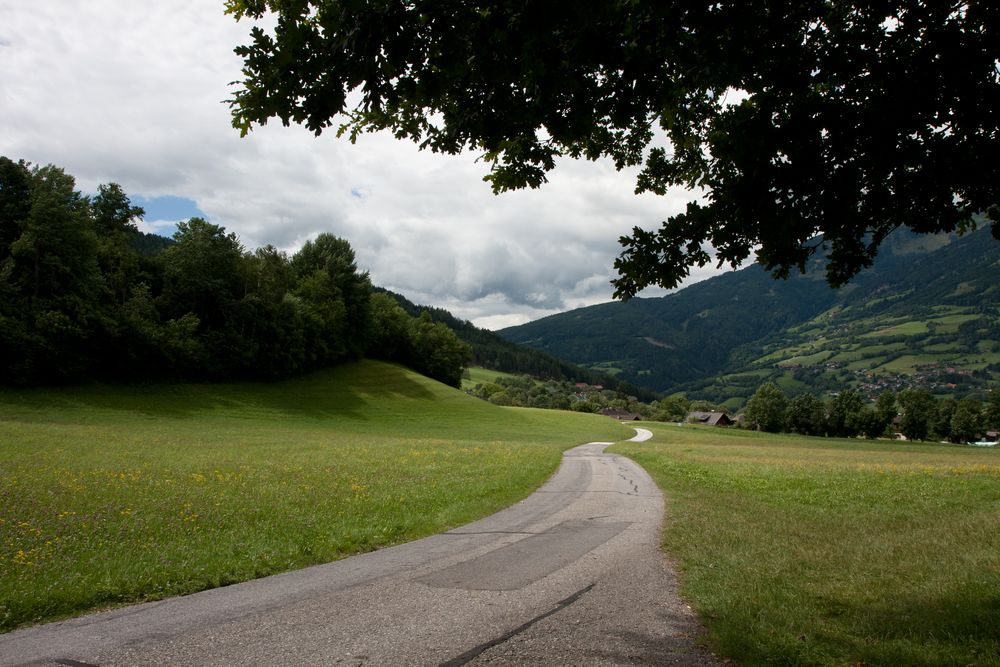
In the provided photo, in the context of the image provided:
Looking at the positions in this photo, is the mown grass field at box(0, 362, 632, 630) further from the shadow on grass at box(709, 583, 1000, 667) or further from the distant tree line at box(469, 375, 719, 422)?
the distant tree line at box(469, 375, 719, 422)

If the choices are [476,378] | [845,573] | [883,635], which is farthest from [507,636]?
[476,378]

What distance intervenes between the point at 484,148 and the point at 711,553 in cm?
860

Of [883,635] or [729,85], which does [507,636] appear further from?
[729,85]

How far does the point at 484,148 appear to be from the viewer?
694 centimetres

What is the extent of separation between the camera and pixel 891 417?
110 meters

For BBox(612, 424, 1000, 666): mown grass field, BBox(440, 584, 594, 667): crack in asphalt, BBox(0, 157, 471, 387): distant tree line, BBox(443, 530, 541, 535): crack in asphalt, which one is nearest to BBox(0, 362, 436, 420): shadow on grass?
BBox(0, 157, 471, 387): distant tree line

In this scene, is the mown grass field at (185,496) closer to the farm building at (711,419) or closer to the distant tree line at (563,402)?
the distant tree line at (563,402)

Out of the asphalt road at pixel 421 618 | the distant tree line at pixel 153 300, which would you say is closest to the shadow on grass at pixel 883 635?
the asphalt road at pixel 421 618

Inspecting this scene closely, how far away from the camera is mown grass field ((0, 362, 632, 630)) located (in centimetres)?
893

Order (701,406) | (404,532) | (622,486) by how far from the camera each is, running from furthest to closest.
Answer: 1. (701,406)
2. (622,486)
3. (404,532)

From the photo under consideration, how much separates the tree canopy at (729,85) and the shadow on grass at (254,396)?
161 ft

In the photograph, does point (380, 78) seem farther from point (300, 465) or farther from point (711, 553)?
point (300, 465)

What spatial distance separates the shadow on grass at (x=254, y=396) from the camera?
45.0m

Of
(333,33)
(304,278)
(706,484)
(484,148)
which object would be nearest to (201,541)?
(484,148)
